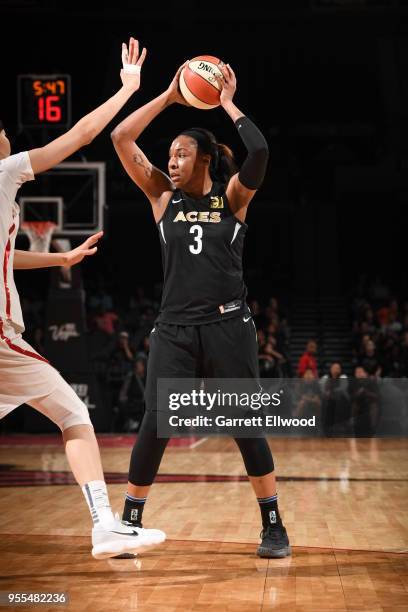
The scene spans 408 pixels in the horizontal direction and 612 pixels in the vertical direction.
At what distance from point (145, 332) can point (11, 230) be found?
13.9m

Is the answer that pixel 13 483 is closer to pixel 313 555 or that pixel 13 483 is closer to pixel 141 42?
pixel 313 555

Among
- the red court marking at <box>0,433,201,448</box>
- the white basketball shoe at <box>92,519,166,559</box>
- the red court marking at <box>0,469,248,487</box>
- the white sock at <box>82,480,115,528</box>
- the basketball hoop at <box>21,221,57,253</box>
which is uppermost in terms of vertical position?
the basketball hoop at <box>21,221,57,253</box>

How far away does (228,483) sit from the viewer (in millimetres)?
8328

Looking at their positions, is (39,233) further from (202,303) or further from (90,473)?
(90,473)

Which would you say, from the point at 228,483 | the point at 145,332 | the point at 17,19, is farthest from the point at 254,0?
the point at 228,483

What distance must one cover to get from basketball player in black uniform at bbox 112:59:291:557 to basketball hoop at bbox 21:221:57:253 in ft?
29.8

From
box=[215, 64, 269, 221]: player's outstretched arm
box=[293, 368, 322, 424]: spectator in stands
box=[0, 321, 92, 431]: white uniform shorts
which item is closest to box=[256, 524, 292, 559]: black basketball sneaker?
box=[0, 321, 92, 431]: white uniform shorts

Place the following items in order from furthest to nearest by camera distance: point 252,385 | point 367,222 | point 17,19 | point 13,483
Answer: point 367,222 → point 17,19 → point 13,483 → point 252,385

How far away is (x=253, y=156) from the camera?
469 cm

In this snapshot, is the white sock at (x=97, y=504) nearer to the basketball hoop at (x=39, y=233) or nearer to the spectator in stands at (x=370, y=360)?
the basketball hoop at (x=39, y=233)

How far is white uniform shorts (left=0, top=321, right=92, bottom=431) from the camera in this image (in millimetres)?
3936

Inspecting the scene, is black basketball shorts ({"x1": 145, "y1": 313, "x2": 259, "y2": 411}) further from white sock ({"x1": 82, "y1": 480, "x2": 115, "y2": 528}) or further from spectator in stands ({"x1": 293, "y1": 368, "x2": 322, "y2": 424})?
spectator in stands ({"x1": 293, "y1": 368, "x2": 322, "y2": 424})

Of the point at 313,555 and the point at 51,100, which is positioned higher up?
the point at 51,100

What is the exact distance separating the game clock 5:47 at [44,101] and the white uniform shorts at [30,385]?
406 inches
